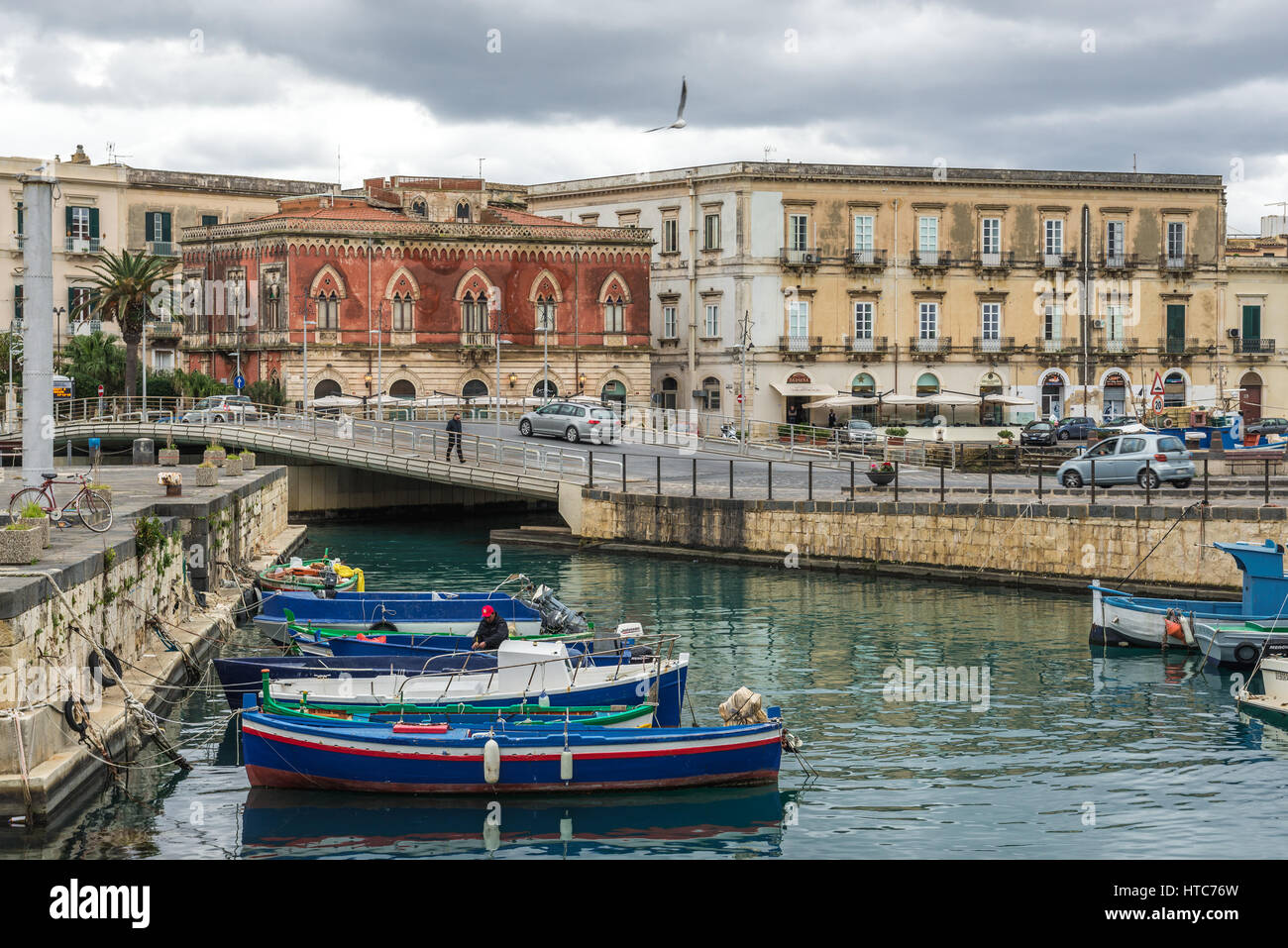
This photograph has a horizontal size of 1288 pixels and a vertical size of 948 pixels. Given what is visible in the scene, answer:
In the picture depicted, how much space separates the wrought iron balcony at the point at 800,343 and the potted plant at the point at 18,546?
58230 millimetres

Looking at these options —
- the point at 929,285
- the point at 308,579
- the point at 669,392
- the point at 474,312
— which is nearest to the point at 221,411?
the point at 474,312

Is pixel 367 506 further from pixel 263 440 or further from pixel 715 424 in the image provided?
pixel 715 424

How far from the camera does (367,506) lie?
211 feet

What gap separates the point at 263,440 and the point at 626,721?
125 feet

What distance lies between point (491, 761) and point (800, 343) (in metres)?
59.3

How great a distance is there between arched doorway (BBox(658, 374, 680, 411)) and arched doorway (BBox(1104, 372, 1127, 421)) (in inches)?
880

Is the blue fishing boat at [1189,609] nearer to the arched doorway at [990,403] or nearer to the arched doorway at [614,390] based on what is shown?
the arched doorway at [990,403]

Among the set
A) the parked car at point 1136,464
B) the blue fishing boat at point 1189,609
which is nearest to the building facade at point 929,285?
the parked car at point 1136,464

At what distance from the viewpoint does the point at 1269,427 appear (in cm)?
7181

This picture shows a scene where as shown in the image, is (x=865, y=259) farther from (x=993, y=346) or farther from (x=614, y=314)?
(x=614, y=314)

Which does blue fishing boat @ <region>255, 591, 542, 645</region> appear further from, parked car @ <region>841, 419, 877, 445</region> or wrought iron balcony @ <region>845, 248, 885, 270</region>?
wrought iron balcony @ <region>845, 248, 885, 270</region>

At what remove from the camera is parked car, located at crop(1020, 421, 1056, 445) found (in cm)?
6694

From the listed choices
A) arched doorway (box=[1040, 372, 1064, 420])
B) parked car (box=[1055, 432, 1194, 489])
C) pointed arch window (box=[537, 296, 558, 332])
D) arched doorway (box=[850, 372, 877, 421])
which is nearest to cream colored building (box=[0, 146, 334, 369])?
pointed arch window (box=[537, 296, 558, 332])
